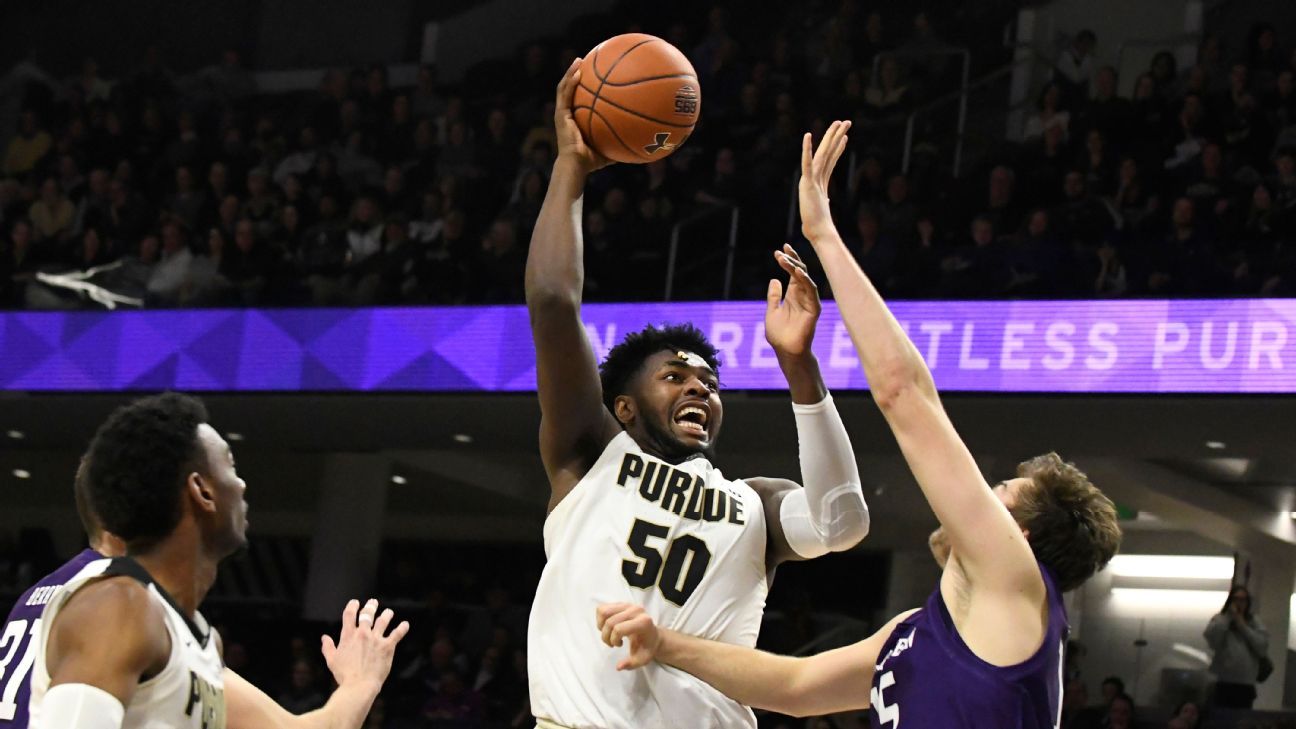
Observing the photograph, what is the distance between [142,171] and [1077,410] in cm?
849

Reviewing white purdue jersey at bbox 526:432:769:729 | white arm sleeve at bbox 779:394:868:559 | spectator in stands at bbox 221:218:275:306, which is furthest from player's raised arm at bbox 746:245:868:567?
spectator in stands at bbox 221:218:275:306

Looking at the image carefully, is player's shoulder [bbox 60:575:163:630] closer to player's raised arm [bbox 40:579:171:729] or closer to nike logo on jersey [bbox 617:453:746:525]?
player's raised arm [bbox 40:579:171:729]

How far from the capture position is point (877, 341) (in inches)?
110

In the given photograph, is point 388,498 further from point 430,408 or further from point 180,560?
point 180,560

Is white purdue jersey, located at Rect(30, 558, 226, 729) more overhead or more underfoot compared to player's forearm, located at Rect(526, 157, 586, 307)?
more underfoot

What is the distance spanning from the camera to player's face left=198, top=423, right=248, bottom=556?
2.96 metres

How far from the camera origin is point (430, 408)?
12359 mm

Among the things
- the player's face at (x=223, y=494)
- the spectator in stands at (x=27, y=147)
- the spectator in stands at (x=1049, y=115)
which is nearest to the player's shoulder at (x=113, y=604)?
the player's face at (x=223, y=494)

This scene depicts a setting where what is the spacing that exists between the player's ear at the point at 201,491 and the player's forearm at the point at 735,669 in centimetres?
Answer: 92

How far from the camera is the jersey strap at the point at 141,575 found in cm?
277

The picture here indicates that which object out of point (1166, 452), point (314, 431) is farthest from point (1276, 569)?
point (314, 431)

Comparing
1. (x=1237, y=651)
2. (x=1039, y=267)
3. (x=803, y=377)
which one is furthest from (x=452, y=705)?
(x=803, y=377)

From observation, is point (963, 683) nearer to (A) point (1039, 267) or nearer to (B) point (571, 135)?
(B) point (571, 135)

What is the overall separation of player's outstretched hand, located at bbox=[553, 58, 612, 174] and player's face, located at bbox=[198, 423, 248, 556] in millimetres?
1252
